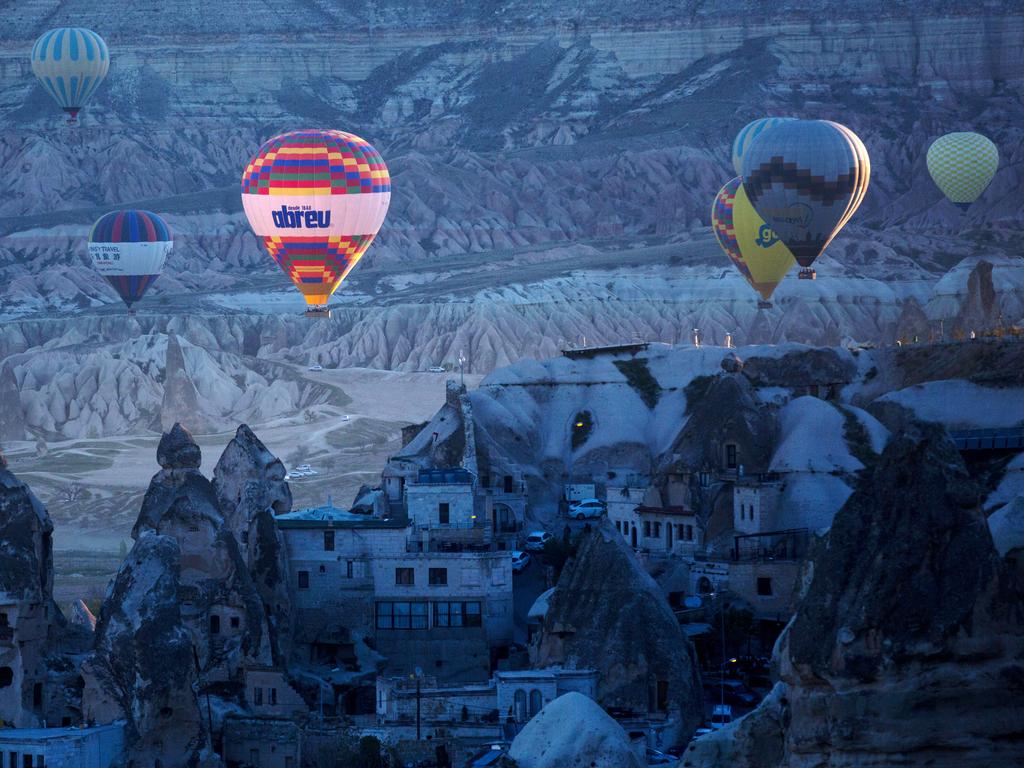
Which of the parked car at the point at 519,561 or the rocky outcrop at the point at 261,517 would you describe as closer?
the rocky outcrop at the point at 261,517

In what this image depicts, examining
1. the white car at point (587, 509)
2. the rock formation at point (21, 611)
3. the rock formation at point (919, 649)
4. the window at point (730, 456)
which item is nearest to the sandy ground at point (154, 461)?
the white car at point (587, 509)

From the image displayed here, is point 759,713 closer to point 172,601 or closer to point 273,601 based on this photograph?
point 172,601

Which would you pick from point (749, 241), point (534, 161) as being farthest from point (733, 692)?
point (534, 161)

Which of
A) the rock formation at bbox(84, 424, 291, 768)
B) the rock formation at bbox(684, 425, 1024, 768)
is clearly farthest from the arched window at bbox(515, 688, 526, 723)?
the rock formation at bbox(684, 425, 1024, 768)

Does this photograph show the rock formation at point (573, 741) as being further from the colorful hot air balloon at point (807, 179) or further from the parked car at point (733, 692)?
the colorful hot air balloon at point (807, 179)

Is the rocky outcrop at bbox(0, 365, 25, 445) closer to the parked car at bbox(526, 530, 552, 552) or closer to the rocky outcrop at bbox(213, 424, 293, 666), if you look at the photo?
the rocky outcrop at bbox(213, 424, 293, 666)

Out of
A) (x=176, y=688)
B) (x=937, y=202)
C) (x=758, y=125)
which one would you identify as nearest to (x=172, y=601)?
(x=176, y=688)
